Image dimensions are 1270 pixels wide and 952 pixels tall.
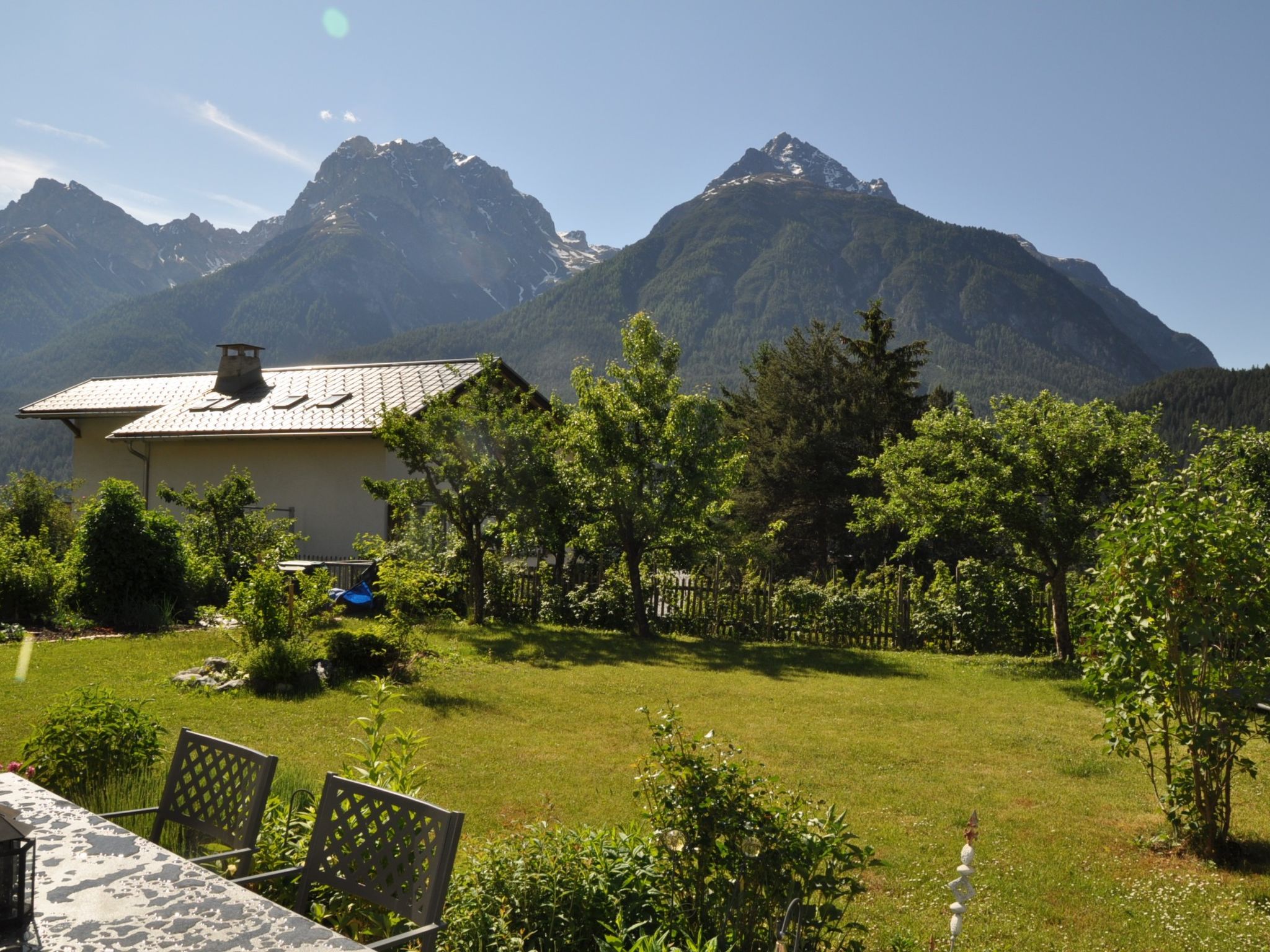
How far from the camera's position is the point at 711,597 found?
57.3 ft

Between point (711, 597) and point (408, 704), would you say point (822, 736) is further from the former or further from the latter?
point (711, 597)

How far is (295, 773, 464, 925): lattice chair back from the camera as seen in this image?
9.86 feet

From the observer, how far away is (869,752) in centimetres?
863

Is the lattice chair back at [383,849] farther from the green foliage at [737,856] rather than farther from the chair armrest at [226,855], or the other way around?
Result: the green foliage at [737,856]

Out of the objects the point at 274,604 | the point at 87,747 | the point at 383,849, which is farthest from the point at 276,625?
the point at 383,849

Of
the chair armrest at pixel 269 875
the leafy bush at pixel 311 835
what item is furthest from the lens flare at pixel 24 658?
the chair armrest at pixel 269 875

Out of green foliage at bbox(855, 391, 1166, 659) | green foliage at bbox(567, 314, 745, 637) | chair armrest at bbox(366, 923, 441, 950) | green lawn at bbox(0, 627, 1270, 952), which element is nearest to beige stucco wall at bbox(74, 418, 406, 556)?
green foliage at bbox(567, 314, 745, 637)

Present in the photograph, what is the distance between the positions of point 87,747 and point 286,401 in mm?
22577

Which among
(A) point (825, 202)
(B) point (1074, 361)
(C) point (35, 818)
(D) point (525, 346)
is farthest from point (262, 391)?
(A) point (825, 202)

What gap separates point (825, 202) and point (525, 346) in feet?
262

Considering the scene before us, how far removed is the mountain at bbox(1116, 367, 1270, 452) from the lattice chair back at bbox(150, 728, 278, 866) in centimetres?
4974

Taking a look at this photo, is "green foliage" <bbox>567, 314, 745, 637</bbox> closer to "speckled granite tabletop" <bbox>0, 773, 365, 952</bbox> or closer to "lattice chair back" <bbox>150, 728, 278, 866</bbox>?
"lattice chair back" <bbox>150, 728, 278, 866</bbox>

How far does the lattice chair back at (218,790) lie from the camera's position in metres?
3.56

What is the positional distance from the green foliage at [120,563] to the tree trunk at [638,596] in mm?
8065
